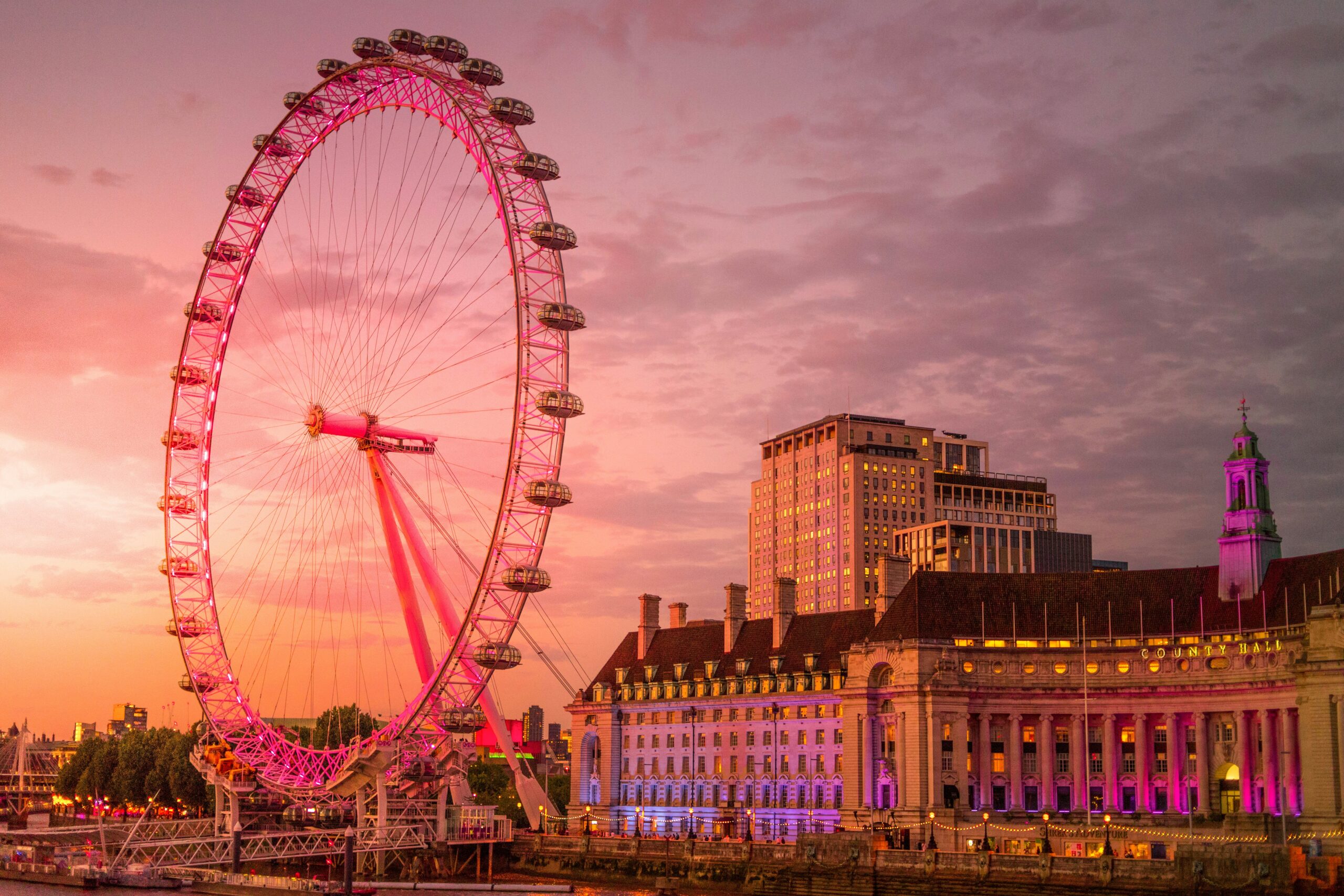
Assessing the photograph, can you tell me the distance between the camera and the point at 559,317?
78.4m

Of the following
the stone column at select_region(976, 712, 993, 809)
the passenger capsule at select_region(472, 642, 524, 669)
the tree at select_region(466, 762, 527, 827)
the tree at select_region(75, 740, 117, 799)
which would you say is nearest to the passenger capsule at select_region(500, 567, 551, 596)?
the passenger capsule at select_region(472, 642, 524, 669)

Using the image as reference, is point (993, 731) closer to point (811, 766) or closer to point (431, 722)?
point (811, 766)

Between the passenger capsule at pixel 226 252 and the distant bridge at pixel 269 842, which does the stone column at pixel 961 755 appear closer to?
the distant bridge at pixel 269 842

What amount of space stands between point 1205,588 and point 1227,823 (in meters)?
18.2

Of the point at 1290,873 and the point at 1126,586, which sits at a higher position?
the point at 1126,586

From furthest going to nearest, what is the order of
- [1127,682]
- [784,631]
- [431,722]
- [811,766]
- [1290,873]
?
[784,631]
[811,766]
[1127,682]
[431,722]
[1290,873]

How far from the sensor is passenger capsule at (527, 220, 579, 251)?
257ft

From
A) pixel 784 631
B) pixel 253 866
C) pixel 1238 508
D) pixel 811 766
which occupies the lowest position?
pixel 253 866

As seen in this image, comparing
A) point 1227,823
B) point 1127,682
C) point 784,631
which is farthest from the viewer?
point 784,631

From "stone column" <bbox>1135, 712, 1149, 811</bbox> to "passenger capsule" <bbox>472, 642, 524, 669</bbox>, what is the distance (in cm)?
4637

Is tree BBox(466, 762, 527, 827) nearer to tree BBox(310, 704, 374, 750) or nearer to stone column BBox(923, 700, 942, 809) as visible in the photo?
tree BBox(310, 704, 374, 750)

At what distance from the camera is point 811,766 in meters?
113

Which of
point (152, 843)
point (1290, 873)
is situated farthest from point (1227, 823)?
point (152, 843)

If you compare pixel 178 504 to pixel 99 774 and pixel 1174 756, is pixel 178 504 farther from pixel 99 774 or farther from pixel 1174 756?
pixel 99 774
